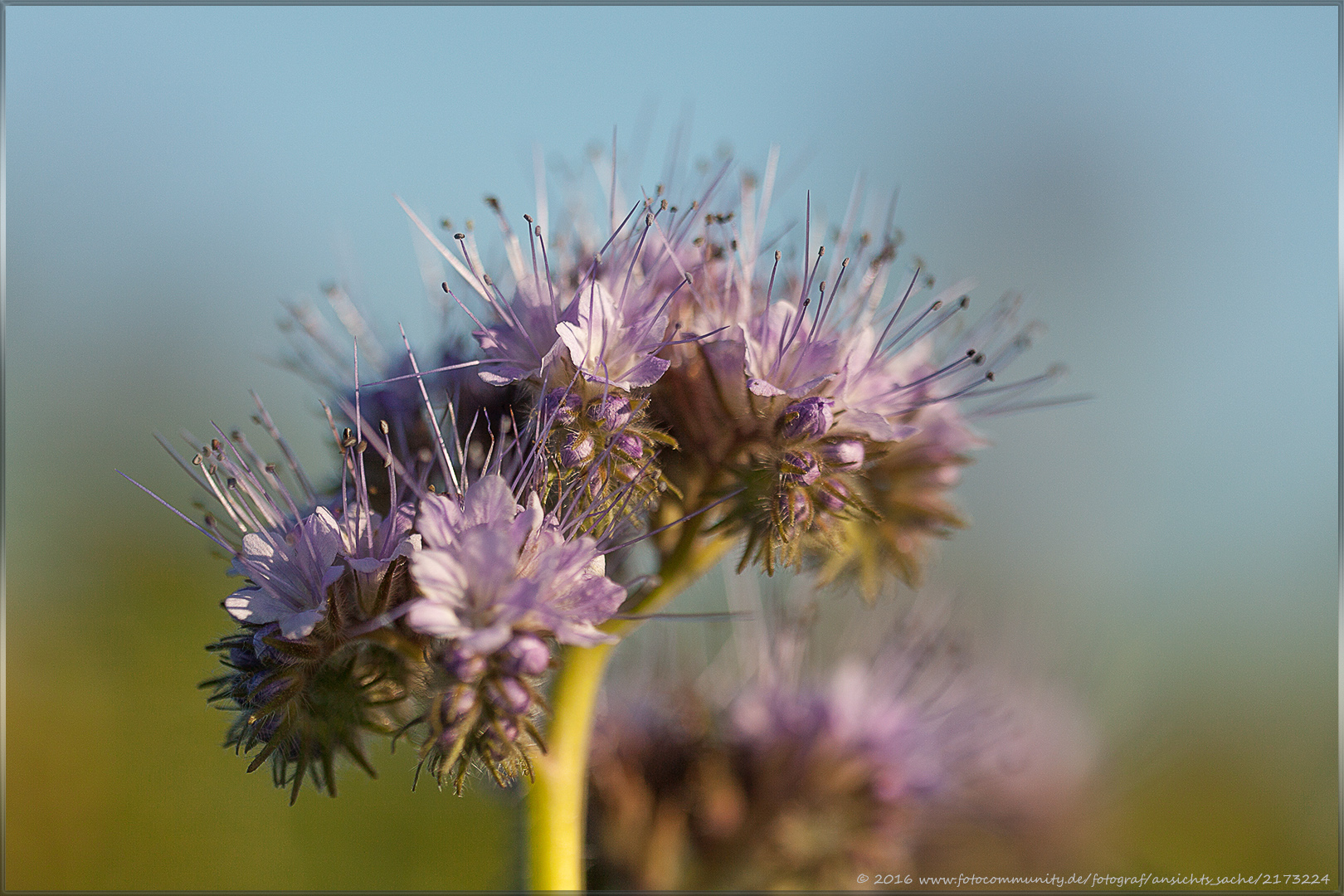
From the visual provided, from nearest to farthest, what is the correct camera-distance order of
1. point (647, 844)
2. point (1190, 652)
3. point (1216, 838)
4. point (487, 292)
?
point (487, 292) → point (647, 844) → point (1216, 838) → point (1190, 652)

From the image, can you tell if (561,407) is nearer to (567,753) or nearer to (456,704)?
(456,704)

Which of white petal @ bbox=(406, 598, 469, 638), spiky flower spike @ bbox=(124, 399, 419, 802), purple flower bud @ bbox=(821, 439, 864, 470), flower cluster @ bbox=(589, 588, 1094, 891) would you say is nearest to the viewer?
white petal @ bbox=(406, 598, 469, 638)

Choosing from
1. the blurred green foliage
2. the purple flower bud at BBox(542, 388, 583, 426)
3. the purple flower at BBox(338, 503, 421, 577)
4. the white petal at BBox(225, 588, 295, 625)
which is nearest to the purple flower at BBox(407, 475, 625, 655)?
the purple flower at BBox(338, 503, 421, 577)

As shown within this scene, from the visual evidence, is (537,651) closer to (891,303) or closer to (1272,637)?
(891,303)

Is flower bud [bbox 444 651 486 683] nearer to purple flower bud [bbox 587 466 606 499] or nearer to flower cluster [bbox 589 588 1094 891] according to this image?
purple flower bud [bbox 587 466 606 499]

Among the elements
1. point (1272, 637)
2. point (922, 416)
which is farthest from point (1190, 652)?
point (922, 416)
